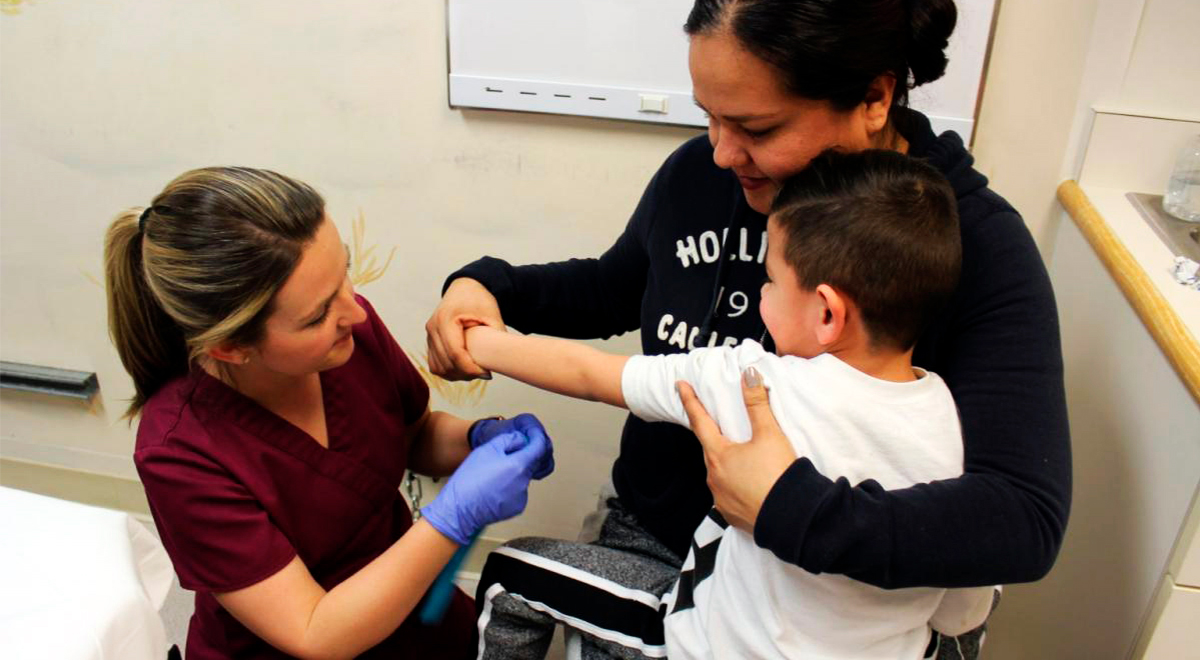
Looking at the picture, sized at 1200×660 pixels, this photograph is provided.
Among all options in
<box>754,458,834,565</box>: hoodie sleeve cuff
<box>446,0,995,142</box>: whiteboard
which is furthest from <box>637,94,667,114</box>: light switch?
<box>754,458,834,565</box>: hoodie sleeve cuff

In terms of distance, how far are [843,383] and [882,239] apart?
0.46ft

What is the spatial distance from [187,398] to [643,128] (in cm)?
87

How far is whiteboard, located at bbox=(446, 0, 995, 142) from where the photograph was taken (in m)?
1.48

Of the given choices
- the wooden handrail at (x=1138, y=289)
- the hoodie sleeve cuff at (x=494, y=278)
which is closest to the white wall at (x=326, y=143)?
the hoodie sleeve cuff at (x=494, y=278)

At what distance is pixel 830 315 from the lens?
0.89 meters

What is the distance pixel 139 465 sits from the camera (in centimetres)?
101

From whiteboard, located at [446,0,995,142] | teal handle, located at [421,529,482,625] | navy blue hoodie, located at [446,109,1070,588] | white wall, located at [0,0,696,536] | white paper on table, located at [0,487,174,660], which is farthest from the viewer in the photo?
white wall, located at [0,0,696,536]

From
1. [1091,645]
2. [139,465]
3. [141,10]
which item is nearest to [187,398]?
[139,465]

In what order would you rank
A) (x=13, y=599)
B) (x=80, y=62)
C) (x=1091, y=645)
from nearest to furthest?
(x=13, y=599), (x=1091, y=645), (x=80, y=62)

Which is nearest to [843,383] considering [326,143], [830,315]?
[830,315]

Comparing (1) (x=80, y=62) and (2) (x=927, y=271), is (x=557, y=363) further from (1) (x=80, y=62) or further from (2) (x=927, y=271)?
(1) (x=80, y=62)

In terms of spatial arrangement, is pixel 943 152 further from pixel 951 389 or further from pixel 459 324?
pixel 459 324

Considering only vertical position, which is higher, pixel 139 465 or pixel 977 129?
pixel 977 129

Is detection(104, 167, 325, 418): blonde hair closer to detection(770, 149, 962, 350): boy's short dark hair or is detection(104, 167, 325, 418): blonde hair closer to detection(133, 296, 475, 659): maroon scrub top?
detection(133, 296, 475, 659): maroon scrub top
